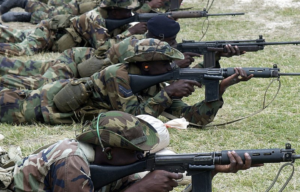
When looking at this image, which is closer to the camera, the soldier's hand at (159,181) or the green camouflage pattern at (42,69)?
the soldier's hand at (159,181)

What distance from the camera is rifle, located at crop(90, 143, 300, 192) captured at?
3.95 metres

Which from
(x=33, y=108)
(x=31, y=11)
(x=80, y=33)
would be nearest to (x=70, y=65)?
(x=33, y=108)

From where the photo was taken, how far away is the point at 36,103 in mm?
6711

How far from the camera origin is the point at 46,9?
12812 millimetres

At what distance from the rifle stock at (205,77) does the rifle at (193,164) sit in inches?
88.5

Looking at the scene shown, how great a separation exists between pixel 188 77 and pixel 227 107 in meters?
1.48

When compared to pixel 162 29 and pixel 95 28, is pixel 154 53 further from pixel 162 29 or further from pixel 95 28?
pixel 95 28

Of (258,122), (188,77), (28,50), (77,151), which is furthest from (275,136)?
(28,50)

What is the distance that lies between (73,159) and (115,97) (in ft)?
8.48

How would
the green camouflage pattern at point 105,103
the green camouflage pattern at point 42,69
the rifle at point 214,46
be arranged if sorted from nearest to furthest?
the green camouflage pattern at point 105,103 < the green camouflage pattern at point 42,69 < the rifle at point 214,46

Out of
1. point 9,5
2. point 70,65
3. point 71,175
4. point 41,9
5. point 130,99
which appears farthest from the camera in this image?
point 9,5

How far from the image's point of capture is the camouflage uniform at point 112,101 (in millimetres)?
6230

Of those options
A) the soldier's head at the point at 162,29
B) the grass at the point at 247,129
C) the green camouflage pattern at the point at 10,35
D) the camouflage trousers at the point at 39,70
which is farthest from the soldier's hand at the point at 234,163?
the green camouflage pattern at the point at 10,35

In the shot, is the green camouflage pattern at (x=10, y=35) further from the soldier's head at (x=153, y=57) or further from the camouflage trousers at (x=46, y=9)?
the soldier's head at (x=153, y=57)
